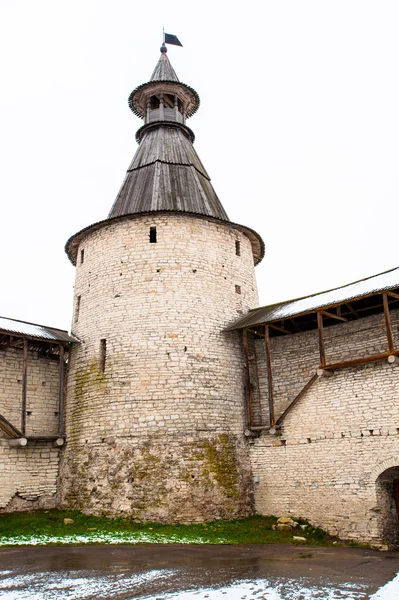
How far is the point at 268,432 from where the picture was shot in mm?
14492

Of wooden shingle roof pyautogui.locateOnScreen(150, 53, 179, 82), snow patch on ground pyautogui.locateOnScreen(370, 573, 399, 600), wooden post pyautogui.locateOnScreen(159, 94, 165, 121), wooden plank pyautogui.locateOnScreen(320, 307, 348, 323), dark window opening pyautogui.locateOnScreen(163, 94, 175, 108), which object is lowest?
snow patch on ground pyautogui.locateOnScreen(370, 573, 399, 600)

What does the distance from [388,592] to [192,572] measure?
299 cm

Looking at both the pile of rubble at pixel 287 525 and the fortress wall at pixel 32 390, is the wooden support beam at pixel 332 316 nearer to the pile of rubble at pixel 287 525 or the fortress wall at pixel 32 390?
the pile of rubble at pixel 287 525

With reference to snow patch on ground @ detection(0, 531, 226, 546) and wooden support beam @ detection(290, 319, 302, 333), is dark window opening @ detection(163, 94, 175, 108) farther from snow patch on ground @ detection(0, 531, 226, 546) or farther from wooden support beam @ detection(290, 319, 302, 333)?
snow patch on ground @ detection(0, 531, 226, 546)

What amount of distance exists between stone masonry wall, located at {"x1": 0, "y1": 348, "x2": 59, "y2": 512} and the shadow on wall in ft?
30.3

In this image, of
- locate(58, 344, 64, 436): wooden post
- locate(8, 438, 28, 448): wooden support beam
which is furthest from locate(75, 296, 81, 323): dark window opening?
locate(8, 438, 28, 448): wooden support beam

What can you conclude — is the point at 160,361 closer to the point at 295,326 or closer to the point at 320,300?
the point at 295,326

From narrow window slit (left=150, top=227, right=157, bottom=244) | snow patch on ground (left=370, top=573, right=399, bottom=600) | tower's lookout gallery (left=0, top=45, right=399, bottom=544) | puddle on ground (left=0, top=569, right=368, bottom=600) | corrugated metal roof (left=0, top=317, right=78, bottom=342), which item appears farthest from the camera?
narrow window slit (left=150, top=227, right=157, bottom=244)

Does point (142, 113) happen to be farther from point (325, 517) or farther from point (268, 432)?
point (325, 517)

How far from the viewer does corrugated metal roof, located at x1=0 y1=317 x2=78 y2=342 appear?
1470 centimetres

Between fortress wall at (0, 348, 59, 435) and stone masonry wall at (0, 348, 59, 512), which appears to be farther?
fortress wall at (0, 348, 59, 435)

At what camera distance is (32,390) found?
15625 millimetres

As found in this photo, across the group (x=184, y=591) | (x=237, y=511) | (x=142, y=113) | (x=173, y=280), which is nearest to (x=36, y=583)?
(x=184, y=591)

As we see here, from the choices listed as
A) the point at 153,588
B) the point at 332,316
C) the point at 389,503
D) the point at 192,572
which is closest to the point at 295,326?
the point at 332,316
